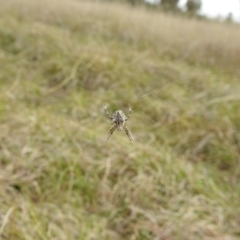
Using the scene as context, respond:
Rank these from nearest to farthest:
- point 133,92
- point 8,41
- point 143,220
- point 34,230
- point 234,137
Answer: point 34,230
point 143,220
point 234,137
point 133,92
point 8,41

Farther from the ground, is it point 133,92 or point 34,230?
point 133,92

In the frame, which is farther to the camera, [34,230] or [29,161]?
[29,161]

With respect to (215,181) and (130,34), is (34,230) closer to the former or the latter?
(215,181)

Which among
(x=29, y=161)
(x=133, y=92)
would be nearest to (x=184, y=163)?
(x=133, y=92)

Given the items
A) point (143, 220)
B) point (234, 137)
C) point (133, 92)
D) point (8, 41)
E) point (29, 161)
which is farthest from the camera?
point (8, 41)

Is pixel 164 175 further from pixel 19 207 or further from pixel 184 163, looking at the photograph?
pixel 19 207

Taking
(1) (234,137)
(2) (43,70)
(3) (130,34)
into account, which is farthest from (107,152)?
(3) (130,34)
